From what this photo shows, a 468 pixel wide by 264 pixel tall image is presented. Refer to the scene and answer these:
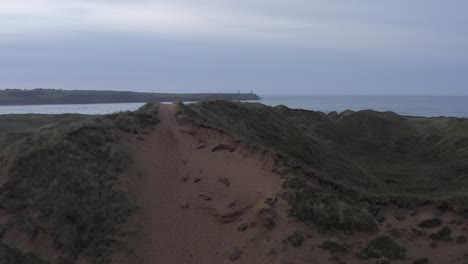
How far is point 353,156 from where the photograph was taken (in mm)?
33125

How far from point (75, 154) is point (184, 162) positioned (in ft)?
9.74

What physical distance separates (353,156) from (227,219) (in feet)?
74.7

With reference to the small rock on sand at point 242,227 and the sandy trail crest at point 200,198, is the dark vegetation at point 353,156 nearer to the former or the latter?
the sandy trail crest at point 200,198

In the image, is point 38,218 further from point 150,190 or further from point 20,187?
point 150,190

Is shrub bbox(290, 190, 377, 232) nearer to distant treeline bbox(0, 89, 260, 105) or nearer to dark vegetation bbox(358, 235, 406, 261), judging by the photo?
dark vegetation bbox(358, 235, 406, 261)

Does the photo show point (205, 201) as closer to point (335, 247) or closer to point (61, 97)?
point (335, 247)

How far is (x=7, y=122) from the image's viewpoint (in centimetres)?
4200

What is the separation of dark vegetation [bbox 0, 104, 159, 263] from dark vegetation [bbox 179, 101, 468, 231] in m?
3.96

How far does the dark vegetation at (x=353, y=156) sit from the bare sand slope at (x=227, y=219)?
0.46m

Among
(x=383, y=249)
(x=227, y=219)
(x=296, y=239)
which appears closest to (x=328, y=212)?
(x=296, y=239)

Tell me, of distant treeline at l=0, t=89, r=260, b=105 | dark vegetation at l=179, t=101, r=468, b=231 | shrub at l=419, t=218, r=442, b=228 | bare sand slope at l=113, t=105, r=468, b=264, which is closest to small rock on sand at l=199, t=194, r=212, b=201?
bare sand slope at l=113, t=105, r=468, b=264

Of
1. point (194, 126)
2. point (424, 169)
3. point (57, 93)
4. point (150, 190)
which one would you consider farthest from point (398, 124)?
point (57, 93)

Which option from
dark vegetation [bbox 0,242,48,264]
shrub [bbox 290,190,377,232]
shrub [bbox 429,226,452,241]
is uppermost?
shrub [bbox 290,190,377,232]

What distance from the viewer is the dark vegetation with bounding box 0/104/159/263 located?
11.0 m
